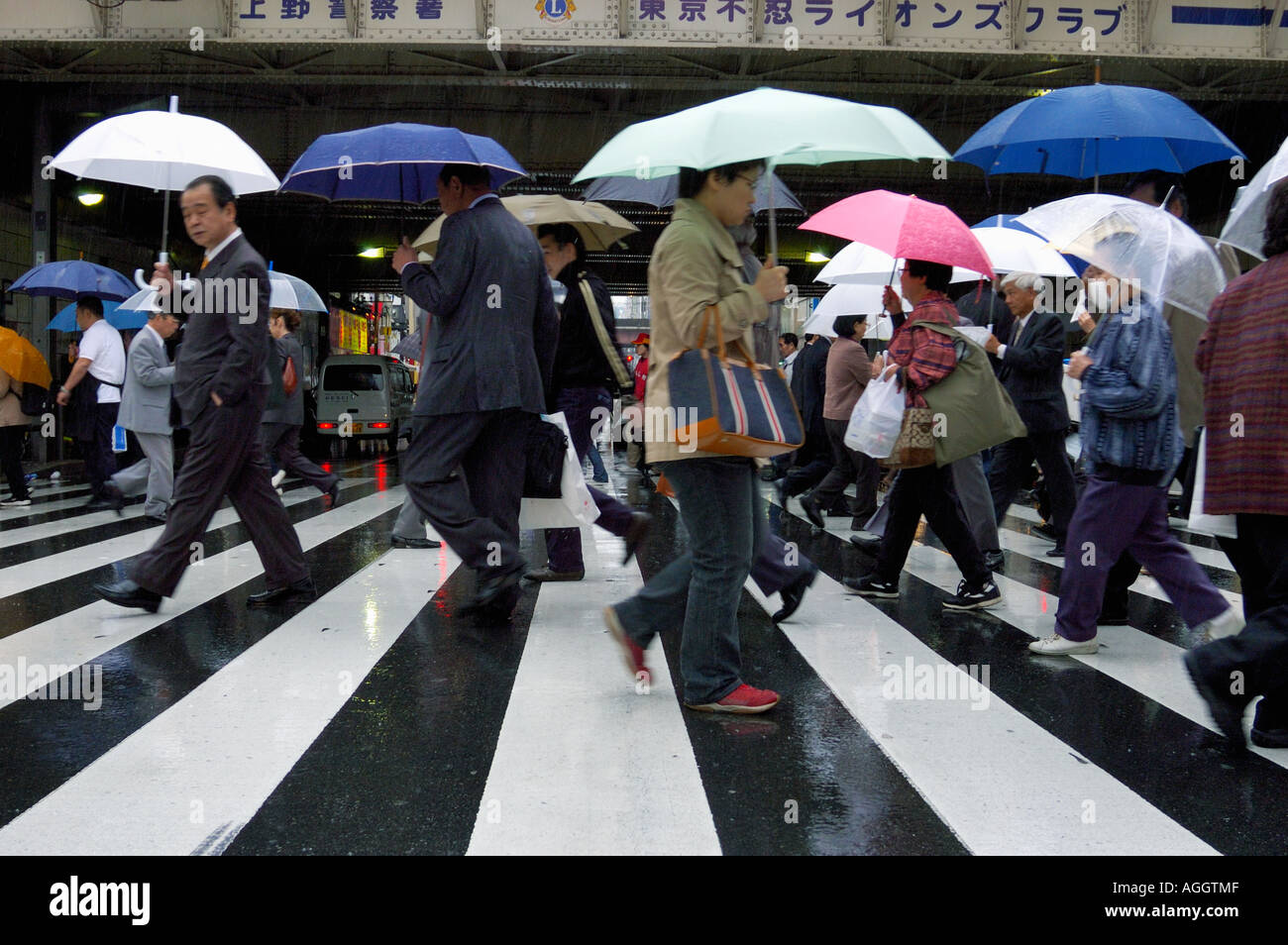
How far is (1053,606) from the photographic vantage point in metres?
6.14

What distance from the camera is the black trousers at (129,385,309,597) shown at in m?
Result: 5.41

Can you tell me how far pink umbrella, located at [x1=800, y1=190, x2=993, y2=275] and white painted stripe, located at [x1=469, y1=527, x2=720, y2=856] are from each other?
213 centimetres

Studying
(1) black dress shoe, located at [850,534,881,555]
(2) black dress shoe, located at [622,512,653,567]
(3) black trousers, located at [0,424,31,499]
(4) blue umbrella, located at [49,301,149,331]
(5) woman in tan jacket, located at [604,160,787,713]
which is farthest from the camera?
(4) blue umbrella, located at [49,301,149,331]

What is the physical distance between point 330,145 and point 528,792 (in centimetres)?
401

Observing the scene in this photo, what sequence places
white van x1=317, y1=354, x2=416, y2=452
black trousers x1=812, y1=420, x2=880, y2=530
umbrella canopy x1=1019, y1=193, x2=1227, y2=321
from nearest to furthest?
umbrella canopy x1=1019, y1=193, x2=1227, y2=321 → black trousers x1=812, y1=420, x2=880, y2=530 → white van x1=317, y1=354, x2=416, y2=452

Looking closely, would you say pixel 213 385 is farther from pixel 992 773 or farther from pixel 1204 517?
pixel 1204 517

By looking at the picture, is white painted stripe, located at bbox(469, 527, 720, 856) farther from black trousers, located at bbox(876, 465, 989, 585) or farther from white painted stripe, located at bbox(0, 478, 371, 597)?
white painted stripe, located at bbox(0, 478, 371, 597)

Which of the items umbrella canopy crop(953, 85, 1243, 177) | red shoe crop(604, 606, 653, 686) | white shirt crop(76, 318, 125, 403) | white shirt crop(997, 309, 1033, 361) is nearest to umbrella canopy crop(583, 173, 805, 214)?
umbrella canopy crop(953, 85, 1243, 177)

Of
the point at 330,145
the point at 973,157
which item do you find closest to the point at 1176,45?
the point at 973,157

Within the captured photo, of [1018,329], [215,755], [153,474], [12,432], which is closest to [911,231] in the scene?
[1018,329]

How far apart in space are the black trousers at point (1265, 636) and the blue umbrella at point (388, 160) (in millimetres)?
3580

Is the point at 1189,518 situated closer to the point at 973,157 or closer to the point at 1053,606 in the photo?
the point at 1053,606

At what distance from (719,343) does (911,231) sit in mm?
2183
